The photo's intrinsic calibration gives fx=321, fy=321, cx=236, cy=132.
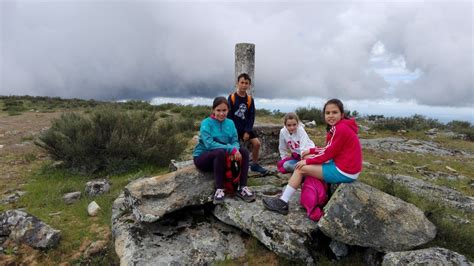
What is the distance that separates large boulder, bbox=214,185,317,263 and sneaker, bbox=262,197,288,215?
0.06 m

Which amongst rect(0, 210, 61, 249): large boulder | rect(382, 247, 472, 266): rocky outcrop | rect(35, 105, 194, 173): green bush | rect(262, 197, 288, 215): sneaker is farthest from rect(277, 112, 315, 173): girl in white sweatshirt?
rect(35, 105, 194, 173): green bush

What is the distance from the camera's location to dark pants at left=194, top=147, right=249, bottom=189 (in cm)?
476

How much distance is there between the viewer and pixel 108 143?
819 centimetres

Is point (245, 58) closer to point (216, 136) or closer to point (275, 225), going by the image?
point (216, 136)

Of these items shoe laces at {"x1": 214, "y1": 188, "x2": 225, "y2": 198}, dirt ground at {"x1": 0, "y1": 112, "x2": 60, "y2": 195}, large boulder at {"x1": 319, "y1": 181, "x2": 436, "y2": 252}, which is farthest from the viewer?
dirt ground at {"x1": 0, "y1": 112, "x2": 60, "y2": 195}

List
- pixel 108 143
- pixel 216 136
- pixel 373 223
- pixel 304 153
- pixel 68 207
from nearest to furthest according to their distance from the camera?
pixel 373 223, pixel 216 136, pixel 304 153, pixel 68 207, pixel 108 143

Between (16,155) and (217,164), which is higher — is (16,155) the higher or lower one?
the lower one

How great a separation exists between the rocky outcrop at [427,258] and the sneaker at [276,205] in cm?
141

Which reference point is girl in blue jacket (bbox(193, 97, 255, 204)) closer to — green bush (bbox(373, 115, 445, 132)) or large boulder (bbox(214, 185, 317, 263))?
large boulder (bbox(214, 185, 317, 263))

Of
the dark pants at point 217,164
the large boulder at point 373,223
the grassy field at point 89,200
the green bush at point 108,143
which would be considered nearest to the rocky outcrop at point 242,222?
the large boulder at point 373,223

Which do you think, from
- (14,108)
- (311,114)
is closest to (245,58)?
(311,114)

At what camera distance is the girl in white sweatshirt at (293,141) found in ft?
17.8

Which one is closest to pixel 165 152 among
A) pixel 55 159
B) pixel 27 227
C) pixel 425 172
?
pixel 55 159

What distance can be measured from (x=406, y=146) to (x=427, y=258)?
34.0 feet
